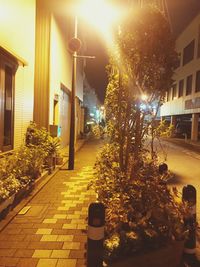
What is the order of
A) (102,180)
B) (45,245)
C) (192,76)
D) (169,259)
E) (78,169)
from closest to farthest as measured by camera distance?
1. (169,259)
2. (45,245)
3. (102,180)
4. (78,169)
5. (192,76)

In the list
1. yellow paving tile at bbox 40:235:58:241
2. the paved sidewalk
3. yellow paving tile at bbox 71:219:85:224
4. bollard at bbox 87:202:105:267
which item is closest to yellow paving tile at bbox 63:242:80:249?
the paved sidewalk

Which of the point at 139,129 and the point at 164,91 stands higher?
the point at 164,91

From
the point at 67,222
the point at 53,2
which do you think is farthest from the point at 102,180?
the point at 53,2

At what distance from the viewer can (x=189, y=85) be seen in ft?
122

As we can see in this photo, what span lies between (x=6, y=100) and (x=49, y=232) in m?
4.83

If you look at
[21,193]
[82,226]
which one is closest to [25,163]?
[21,193]

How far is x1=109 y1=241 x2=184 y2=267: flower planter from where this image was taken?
366 centimetres

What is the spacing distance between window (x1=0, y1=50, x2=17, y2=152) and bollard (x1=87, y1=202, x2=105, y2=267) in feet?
17.9

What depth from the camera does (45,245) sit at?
15.4 feet

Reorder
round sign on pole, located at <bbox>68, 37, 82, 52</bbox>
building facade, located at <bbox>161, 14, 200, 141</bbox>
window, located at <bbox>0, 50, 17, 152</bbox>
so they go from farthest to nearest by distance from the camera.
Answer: building facade, located at <bbox>161, 14, 200, 141</bbox> → round sign on pole, located at <bbox>68, 37, 82, 52</bbox> → window, located at <bbox>0, 50, 17, 152</bbox>

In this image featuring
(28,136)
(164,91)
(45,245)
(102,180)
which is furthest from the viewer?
(28,136)

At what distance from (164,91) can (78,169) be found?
7.14m

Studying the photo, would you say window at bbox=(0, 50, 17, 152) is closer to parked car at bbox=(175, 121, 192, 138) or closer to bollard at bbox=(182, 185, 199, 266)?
bollard at bbox=(182, 185, 199, 266)

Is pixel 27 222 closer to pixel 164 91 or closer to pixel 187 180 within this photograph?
pixel 164 91
